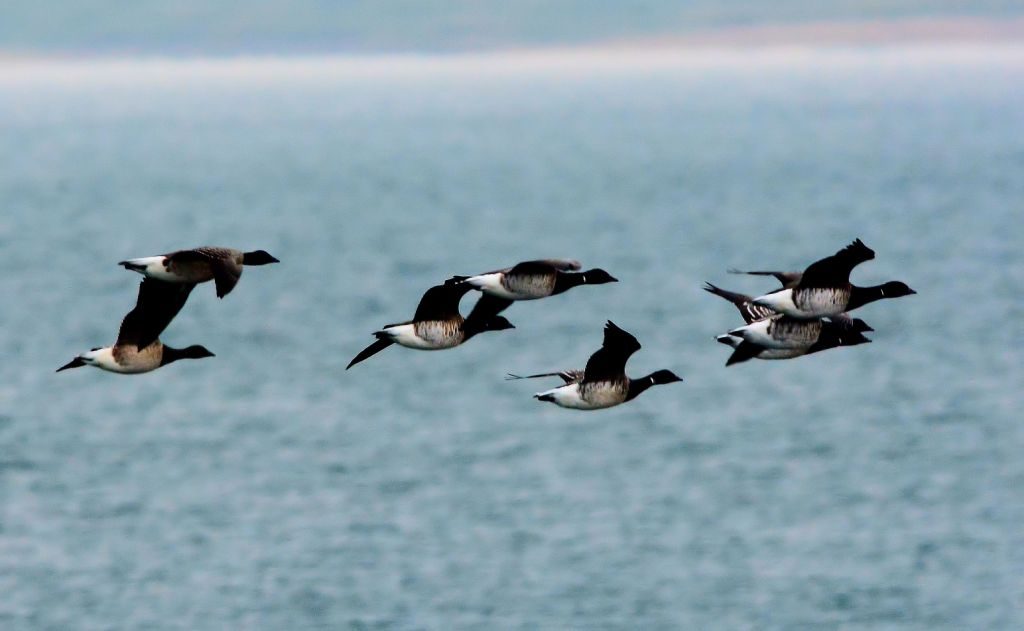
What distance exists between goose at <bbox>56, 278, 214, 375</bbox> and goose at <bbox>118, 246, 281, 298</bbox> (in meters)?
0.57

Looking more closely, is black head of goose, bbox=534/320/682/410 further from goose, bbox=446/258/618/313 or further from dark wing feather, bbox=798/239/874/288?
dark wing feather, bbox=798/239/874/288

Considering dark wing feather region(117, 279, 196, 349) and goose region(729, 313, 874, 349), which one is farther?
goose region(729, 313, 874, 349)

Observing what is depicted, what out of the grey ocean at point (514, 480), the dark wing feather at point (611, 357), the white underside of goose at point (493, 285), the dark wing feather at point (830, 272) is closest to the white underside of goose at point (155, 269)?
the white underside of goose at point (493, 285)

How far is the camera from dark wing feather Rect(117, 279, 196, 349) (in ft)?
83.1

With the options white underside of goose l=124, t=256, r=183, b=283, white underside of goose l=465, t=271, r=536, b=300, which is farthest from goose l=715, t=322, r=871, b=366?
white underside of goose l=124, t=256, r=183, b=283

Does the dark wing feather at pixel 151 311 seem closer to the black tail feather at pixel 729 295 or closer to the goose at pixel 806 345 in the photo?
the black tail feather at pixel 729 295

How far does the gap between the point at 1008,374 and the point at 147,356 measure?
3836 inches

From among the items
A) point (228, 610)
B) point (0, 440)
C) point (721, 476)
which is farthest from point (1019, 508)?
point (0, 440)

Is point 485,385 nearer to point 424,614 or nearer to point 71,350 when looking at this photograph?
point 71,350

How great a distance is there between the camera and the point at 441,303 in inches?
1003

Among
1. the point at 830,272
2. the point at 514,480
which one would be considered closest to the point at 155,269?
the point at 830,272

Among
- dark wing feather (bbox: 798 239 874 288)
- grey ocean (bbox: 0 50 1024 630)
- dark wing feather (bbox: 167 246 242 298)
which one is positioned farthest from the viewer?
grey ocean (bbox: 0 50 1024 630)

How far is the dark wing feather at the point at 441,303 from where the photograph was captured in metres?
25.0

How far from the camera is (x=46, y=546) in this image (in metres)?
86.8
